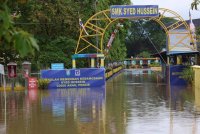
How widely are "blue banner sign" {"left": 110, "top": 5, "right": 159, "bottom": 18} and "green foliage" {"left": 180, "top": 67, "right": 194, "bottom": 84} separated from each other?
15.1 ft

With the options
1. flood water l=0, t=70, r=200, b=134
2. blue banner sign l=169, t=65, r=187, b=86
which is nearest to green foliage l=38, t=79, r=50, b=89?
blue banner sign l=169, t=65, r=187, b=86

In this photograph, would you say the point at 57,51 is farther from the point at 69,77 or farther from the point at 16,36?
the point at 16,36

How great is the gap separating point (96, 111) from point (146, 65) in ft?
285

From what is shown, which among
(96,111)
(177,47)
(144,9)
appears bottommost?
(96,111)

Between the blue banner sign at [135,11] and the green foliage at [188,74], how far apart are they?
4.61m

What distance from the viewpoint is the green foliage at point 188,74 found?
3020 centimetres

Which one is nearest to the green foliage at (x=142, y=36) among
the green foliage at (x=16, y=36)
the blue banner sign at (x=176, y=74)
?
the blue banner sign at (x=176, y=74)

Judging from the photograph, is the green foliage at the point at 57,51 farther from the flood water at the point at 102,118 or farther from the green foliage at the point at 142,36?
the green foliage at the point at 142,36

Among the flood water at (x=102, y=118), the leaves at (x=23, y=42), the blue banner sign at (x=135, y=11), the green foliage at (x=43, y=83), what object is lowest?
the flood water at (x=102, y=118)

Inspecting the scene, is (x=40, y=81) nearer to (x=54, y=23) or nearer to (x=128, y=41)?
(x=54, y=23)

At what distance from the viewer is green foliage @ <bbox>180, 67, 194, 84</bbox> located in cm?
3020

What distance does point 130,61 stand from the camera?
110 metres

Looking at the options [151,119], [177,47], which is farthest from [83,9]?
[151,119]

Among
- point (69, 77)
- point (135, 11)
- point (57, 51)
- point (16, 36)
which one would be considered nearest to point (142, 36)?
point (57, 51)
